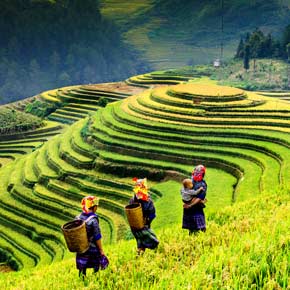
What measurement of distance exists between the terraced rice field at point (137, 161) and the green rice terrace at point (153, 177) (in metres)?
0.06

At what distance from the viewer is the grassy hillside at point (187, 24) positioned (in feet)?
475

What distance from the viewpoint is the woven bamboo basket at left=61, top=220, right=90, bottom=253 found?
18.9 ft

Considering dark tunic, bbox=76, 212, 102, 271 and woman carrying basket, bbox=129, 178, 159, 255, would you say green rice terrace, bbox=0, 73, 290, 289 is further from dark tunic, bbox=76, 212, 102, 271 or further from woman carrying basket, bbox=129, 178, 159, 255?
dark tunic, bbox=76, 212, 102, 271

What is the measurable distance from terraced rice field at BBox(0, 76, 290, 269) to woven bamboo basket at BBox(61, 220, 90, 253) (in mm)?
10321

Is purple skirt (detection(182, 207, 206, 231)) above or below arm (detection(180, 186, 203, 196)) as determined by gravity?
below

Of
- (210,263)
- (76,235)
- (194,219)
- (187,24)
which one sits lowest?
(194,219)

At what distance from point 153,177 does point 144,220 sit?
50.6 ft

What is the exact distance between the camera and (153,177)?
2217 centimetres

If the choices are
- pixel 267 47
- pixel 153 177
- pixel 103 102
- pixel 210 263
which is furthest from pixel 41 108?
pixel 210 263

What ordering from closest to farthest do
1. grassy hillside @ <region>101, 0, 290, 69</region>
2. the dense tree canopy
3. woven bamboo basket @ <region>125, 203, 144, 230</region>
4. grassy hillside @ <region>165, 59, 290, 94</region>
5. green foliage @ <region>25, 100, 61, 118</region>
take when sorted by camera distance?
woven bamboo basket @ <region>125, 203, 144, 230</region> < grassy hillside @ <region>165, 59, 290, 94</region> < green foliage @ <region>25, 100, 61, 118</region> < the dense tree canopy < grassy hillside @ <region>101, 0, 290, 69</region>

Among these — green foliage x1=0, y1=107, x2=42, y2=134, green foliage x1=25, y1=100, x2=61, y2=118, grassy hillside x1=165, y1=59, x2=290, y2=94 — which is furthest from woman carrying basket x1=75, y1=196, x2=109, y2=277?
green foliage x1=25, y1=100, x2=61, y2=118

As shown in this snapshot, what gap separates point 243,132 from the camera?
2295 centimetres

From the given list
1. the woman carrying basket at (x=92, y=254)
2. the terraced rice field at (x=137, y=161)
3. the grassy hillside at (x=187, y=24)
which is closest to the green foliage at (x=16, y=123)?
the terraced rice field at (x=137, y=161)

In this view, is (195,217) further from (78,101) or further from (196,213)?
(78,101)
